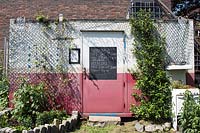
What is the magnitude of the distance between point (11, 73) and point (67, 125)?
107 inches

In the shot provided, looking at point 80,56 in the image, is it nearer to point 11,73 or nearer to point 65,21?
point 65,21

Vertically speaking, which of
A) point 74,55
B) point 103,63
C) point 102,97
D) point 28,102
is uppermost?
point 74,55

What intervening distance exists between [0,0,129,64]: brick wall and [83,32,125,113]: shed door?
5.55 metres

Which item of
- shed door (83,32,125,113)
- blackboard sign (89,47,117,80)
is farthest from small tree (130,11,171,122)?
blackboard sign (89,47,117,80)

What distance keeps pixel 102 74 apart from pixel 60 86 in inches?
52.3

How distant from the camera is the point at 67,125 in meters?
8.41

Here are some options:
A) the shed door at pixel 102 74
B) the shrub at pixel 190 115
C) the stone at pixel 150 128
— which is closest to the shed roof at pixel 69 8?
the shed door at pixel 102 74

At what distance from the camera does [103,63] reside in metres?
9.90

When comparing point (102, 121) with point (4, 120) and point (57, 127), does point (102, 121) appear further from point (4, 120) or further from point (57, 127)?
point (4, 120)

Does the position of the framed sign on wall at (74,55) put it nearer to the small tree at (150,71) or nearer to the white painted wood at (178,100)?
the small tree at (150,71)

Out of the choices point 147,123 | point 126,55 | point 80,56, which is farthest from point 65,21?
point 147,123

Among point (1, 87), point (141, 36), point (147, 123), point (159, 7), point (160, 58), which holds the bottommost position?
point (147, 123)

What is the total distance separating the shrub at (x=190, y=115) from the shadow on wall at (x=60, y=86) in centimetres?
312

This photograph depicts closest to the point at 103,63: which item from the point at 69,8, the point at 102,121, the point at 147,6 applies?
the point at 102,121
